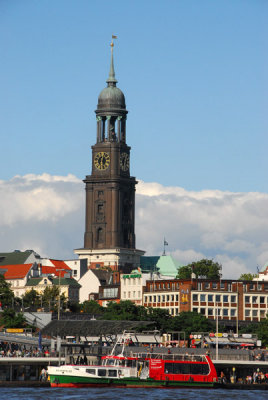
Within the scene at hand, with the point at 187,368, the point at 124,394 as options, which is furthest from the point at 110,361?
the point at 124,394

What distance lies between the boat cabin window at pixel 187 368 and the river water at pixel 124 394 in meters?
4.67

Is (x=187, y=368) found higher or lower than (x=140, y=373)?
higher

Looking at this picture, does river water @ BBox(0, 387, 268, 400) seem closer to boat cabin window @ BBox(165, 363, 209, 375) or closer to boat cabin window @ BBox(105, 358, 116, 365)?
boat cabin window @ BBox(165, 363, 209, 375)

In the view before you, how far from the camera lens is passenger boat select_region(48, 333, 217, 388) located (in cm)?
18525

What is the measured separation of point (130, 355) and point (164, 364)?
8132mm

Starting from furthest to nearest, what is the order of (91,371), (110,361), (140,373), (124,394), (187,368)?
(187,368) → (110,361) → (140,373) → (91,371) → (124,394)

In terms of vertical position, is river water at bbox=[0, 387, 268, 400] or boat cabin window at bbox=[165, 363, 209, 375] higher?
boat cabin window at bbox=[165, 363, 209, 375]

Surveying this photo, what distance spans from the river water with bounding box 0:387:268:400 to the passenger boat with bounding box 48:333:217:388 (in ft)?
11.1

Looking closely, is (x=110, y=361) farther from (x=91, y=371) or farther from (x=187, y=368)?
(x=187, y=368)

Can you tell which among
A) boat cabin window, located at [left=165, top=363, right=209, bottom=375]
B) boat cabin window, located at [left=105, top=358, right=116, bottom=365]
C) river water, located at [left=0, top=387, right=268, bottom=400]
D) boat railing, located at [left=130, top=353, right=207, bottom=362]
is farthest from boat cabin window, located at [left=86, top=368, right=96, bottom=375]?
boat cabin window, located at [left=165, top=363, right=209, bottom=375]

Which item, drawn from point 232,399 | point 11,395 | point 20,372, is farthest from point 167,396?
point 20,372

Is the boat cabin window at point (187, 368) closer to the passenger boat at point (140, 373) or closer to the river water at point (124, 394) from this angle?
the passenger boat at point (140, 373)

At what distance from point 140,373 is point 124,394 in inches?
646

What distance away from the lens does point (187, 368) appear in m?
191
